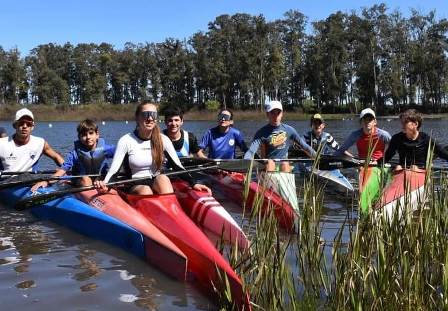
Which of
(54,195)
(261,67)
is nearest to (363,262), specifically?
(54,195)

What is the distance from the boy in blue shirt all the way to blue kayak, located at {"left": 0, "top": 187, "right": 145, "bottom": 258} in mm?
427

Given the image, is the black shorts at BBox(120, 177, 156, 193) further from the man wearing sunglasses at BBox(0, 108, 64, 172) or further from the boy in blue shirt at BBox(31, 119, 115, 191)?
the man wearing sunglasses at BBox(0, 108, 64, 172)

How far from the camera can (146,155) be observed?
6891 mm

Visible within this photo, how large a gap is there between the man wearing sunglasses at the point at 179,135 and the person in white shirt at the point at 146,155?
1.62 meters

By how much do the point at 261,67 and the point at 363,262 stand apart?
2829 inches

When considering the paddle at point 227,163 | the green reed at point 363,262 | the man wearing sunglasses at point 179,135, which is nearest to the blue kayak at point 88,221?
the paddle at point 227,163

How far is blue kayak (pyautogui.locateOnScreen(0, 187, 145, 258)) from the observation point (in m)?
6.02

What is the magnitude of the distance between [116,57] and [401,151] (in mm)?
85855

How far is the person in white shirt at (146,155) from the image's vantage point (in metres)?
6.54

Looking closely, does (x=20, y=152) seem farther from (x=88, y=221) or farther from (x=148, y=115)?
(x=148, y=115)


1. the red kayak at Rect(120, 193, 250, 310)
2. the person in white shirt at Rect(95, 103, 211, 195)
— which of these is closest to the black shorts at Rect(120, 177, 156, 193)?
the person in white shirt at Rect(95, 103, 211, 195)

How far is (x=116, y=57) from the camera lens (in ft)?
296

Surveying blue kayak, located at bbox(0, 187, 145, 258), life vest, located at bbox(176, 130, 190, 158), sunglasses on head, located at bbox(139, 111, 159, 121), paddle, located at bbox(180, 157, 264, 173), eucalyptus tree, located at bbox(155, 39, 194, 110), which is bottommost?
blue kayak, located at bbox(0, 187, 145, 258)

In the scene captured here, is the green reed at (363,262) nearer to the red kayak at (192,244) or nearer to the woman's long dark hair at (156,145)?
the red kayak at (192,244)
